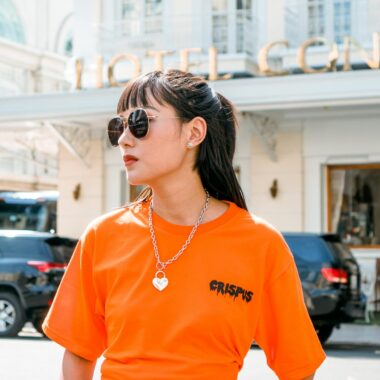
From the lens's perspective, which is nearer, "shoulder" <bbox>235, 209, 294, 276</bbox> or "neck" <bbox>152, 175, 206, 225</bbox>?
"shoulder" <bbox>235, 209, 294, 276</bbox>

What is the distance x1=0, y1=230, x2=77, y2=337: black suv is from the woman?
11.7 m

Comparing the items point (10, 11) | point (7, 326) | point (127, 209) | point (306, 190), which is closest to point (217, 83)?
point (306, 190)

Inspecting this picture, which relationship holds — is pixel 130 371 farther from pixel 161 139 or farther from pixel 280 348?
pixel 161 139

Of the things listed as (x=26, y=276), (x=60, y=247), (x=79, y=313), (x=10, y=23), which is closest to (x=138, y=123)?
(x=79, y=313)

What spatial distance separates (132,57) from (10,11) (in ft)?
85.0

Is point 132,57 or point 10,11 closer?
point 132,57

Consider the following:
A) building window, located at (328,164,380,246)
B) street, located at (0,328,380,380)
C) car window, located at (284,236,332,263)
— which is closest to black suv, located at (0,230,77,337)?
street, located at (0,328,380,380)

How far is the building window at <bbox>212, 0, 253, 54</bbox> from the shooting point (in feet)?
65.0

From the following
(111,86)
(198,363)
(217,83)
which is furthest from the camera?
(111,86)

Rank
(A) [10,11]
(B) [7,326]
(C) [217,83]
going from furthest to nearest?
(A) [10,11] < (C) [217,83] < (B) [7,326]

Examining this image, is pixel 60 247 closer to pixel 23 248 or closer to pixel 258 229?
pixel 23 248

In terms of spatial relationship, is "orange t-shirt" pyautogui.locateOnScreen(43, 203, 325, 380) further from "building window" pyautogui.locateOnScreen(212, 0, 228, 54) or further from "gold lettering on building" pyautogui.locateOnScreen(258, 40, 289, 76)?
"building window" pyautogui.locateOnScreen(212, 0, 228, 54)

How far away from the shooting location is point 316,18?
767 inches

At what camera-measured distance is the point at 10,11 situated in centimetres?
4381
